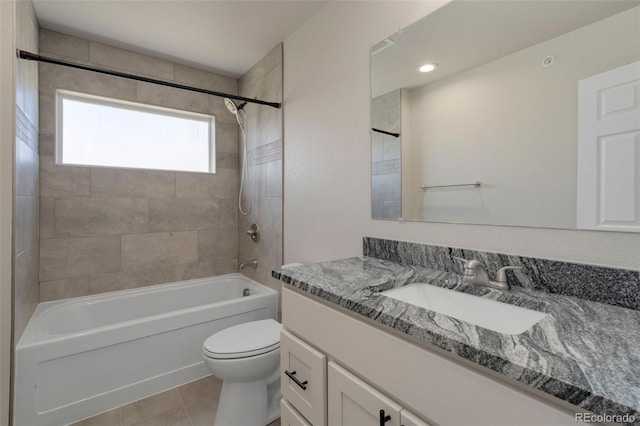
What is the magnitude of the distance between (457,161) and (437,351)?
802 mm

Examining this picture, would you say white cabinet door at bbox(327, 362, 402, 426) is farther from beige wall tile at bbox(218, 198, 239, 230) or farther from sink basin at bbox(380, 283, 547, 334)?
beige wall tile at bbox(218, 198, 239, 230)

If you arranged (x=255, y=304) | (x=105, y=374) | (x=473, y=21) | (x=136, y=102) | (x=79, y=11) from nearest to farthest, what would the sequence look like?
(x=473, y=21) < (x=105, y=374) < (x=79, y=11) < (x=255, y=304) < (x=136, y=102)

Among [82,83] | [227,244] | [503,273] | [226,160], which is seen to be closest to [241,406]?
[503,273]

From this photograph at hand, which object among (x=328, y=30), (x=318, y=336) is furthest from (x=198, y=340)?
(x=328, y=30)

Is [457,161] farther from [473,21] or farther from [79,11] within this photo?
[79,11]

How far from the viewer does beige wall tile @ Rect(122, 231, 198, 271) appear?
94.3 inches

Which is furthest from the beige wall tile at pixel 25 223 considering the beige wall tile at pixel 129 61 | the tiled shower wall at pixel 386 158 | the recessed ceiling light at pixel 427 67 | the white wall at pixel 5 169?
the recessed ceiling light at pixel 427 67

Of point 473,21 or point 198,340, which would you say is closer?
point 473,21

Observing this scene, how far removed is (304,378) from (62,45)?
9.25 feet

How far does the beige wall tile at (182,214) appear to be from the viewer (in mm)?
2508

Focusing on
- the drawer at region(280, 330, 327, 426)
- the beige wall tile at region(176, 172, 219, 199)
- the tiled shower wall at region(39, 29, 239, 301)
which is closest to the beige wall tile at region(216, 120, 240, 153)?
the tiled shower wall at region(39, 29, 239, 301)

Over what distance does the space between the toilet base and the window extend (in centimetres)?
197

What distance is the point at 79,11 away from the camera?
73.3 inches

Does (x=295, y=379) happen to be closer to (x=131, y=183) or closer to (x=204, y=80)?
(x=131, y=183)
